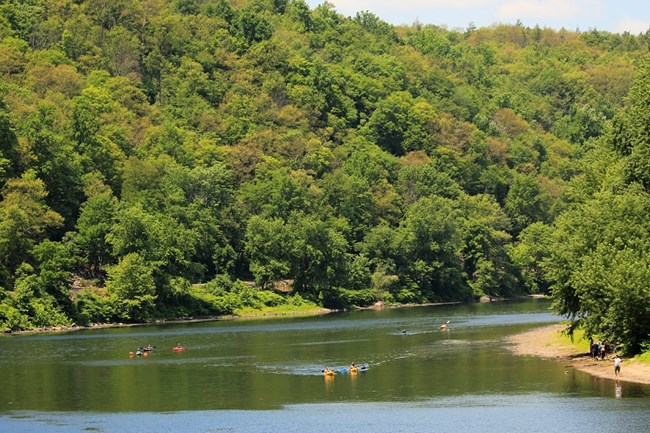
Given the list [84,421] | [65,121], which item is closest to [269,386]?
[84,421]

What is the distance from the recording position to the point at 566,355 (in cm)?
→ 8675

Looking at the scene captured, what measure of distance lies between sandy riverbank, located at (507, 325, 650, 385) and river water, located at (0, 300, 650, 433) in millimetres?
1486

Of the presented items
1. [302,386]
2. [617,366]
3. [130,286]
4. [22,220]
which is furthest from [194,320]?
[617,366]

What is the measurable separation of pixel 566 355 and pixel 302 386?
21.3 m

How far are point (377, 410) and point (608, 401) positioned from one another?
12.8 meters

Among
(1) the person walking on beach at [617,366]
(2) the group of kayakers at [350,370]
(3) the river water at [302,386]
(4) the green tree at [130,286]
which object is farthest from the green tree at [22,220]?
(1) the person walking on beach at [617,366]

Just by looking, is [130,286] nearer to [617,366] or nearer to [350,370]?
[350,370]

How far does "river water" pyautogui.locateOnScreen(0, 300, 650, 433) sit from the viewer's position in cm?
6284

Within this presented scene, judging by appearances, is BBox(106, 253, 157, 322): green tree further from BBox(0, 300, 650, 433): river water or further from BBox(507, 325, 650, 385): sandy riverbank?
BBox(507, 325, 650, 385): sandy riverbank

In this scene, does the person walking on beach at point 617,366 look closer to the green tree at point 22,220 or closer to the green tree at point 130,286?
the green tree at point 130,286

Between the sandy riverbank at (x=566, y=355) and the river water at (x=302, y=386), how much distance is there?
4.88ft

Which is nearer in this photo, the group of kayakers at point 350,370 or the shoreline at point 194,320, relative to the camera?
the group of kayakers at point 350,370

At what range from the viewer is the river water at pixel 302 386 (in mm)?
62844

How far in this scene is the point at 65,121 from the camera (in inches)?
6619
